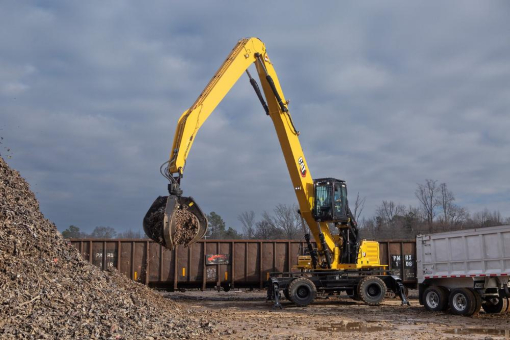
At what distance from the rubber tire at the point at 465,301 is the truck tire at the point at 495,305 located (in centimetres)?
75

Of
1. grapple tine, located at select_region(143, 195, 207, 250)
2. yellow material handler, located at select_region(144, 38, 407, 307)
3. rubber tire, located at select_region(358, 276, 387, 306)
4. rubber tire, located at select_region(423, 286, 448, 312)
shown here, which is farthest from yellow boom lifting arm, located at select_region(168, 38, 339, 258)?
rubber tire, located at select_region(423, 286, 448, 312)

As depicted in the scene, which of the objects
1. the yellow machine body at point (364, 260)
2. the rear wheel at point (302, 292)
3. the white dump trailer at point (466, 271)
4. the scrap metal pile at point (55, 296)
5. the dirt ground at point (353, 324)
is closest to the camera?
the scrap metal pile at point (55, 296)

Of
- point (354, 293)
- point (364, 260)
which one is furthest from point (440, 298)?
point (364, 260)

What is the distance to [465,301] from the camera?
13477mm

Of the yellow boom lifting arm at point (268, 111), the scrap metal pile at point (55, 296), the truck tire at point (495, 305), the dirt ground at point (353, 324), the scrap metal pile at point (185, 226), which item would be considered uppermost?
the yellow boom lifting arm at point (268, 111)

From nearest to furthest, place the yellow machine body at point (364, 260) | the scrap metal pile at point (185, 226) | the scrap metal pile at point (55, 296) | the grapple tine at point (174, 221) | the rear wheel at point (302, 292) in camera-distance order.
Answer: the scrap metal pile at point (55, 296) → the grapple tine at point (174, 221) → the scrap metal pile at point (185, 226) → the rear wheel at point (302, 292) → the yellow machine body at point (364, 260)

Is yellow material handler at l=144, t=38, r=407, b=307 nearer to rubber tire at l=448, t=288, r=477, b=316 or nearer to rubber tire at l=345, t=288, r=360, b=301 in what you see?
rubber tire at l=345, t=288, r=360, b=301

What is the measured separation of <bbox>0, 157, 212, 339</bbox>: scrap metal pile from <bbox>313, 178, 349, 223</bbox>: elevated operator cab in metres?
6.58

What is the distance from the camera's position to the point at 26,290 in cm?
877

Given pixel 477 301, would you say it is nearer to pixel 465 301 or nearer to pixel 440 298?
pixel 465 301

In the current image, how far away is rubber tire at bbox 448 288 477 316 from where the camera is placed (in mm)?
13297

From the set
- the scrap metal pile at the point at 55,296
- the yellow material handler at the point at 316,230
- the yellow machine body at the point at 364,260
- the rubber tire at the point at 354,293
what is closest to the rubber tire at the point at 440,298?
the yellow material handler at the point at 316,230

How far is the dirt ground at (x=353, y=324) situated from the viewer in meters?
10.2

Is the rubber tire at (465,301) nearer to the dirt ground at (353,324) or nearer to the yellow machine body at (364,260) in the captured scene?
the dirt ground at (353,324)
